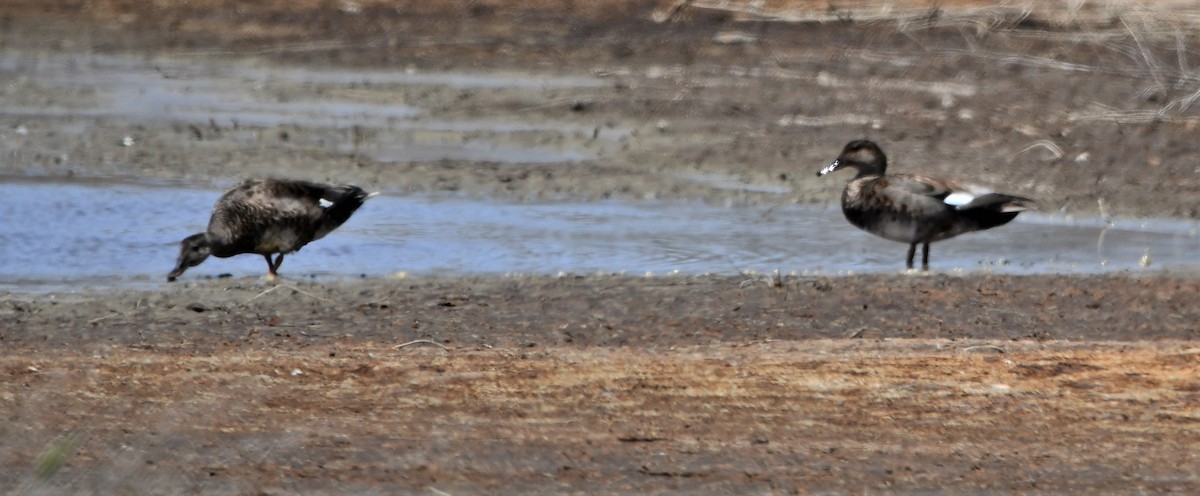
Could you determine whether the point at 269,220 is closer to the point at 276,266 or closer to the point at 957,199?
the point at 276,266

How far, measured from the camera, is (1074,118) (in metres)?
16.1

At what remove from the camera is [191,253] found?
10.5 meters

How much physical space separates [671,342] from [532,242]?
10.8 ft

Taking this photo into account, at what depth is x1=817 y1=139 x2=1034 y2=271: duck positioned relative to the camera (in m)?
10.9

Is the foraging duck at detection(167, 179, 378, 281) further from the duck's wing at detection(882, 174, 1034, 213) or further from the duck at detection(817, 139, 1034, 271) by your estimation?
the duck's wing at detection(882, 174, 1034, 213)

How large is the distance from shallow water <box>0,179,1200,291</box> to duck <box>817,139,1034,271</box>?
0.73ft

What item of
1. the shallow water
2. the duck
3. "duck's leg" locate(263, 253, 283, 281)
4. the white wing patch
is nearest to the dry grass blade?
"duck's leg" locate(263, 253, 283, 281)

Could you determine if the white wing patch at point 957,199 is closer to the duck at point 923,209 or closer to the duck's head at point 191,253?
the duck at point 923,209

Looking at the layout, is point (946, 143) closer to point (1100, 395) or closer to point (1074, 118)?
point (1074, 118)

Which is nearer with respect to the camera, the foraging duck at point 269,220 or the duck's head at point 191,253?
the duck's head at point 191,253

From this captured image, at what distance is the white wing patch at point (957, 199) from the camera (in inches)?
429

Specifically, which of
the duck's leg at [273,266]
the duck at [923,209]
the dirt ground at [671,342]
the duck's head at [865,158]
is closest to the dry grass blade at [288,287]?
the dirt ground at [671,342]

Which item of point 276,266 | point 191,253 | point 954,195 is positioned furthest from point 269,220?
point 954,195

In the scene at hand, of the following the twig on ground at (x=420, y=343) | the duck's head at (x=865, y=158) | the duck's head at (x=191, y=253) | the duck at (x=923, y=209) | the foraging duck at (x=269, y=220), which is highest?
the duck's head at (x=865, y=158)
